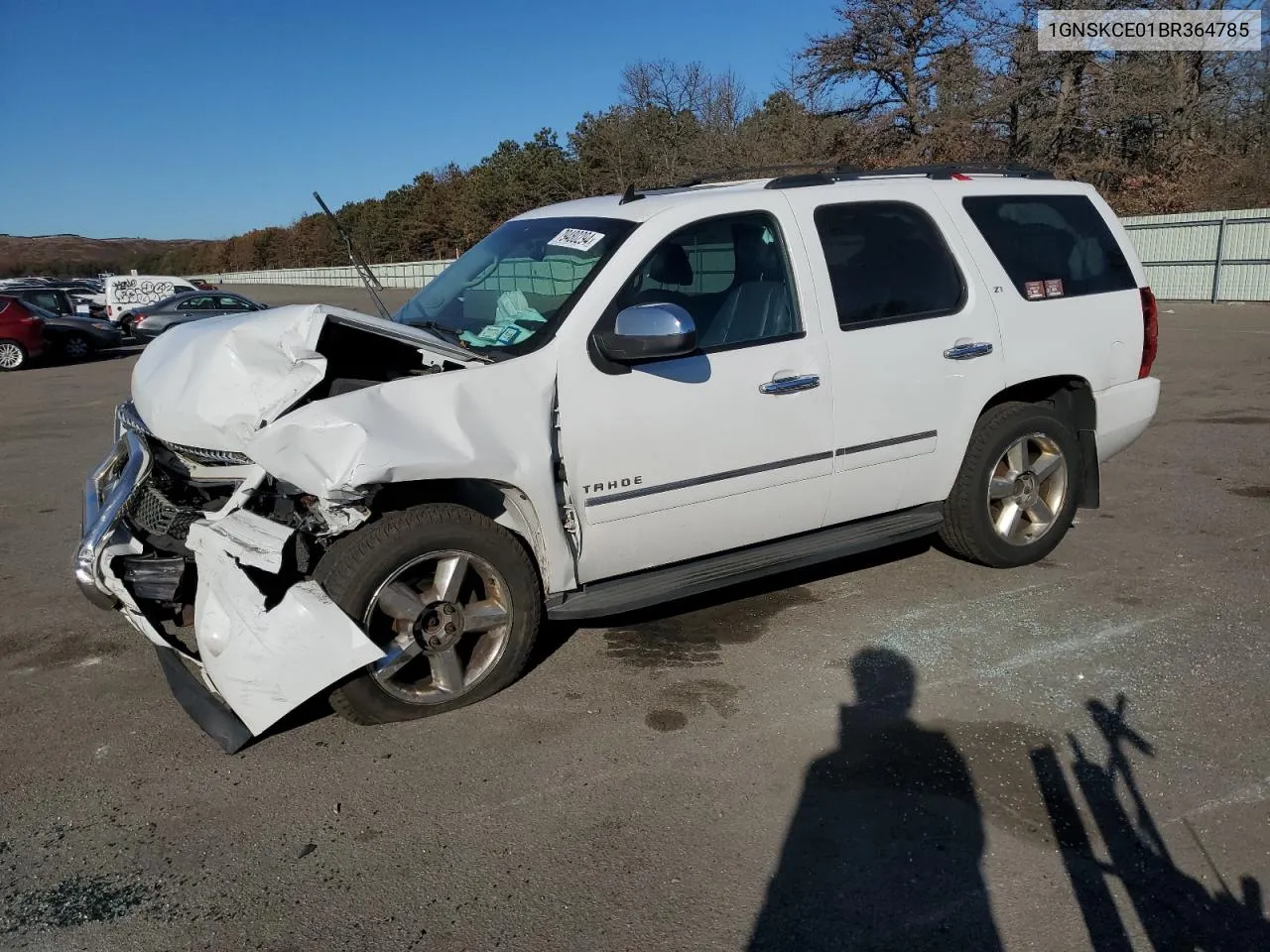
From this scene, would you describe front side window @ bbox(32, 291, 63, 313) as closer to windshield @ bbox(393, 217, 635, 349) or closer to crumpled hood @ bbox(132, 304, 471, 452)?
windshield @ bbox(393, 217, 635, 349)

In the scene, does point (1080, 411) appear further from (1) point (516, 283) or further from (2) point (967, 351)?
(1) point (516, 283)

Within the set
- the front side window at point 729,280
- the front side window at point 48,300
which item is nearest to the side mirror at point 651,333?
the front side window at point 729,280

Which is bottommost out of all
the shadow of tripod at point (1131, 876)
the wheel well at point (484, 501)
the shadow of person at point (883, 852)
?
the shadow of tripod at point (1131, 876)

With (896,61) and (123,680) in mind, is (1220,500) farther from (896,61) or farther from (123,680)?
(896,61)

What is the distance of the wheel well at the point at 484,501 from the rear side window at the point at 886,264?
168cm

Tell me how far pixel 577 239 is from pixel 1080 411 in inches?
116

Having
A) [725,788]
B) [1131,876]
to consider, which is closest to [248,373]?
[725,788]

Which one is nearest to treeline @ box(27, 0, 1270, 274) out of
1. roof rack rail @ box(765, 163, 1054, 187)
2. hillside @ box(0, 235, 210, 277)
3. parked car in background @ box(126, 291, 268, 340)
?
parked car in background @ box(126, 291, 268, 340)

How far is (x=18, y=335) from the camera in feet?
64.1

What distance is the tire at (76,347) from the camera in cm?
2105

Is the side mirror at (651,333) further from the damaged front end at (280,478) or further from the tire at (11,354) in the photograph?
the tire at (11,354)

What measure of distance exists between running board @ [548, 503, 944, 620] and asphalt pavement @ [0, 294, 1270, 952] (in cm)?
38

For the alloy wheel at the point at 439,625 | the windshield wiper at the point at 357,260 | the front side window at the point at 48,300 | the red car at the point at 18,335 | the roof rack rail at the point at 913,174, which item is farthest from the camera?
the front side window at the point at 48,300

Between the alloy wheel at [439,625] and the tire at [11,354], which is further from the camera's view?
the tire at [11,354]
